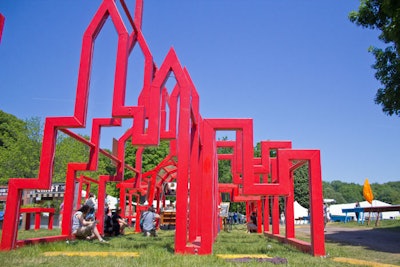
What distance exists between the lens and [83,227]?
10.7 metres

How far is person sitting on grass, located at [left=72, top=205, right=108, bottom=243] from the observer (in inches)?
415

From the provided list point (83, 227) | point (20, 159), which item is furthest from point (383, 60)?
point (20, 159)

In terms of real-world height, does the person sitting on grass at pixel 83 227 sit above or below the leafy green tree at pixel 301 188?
below

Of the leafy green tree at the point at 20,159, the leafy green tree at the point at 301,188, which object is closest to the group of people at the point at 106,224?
the leafy green tree at the point at 20,159

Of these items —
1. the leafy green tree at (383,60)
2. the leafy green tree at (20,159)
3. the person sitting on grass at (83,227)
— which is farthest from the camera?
the leafy green tree at (20,159)

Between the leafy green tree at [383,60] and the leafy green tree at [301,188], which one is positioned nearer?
the leafy green tree at [383,60]

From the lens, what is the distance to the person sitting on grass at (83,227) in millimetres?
10531

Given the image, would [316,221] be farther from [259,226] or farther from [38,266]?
[259,226]

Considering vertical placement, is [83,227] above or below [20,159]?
below

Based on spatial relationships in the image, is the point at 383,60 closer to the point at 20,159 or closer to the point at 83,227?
the point at 83,227

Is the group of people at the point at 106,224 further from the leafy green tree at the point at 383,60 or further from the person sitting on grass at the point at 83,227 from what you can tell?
the leafy green tree at the point at 383,60

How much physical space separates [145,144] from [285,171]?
3204 mm

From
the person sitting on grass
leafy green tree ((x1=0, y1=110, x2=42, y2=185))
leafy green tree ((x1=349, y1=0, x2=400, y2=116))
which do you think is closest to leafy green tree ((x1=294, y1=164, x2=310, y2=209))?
leafy green tree ((x1=0, y1=110, x2=42, y2=185))

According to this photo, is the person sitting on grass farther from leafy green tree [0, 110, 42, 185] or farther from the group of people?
A: leafy green tree [0, 110, 42, 185]
